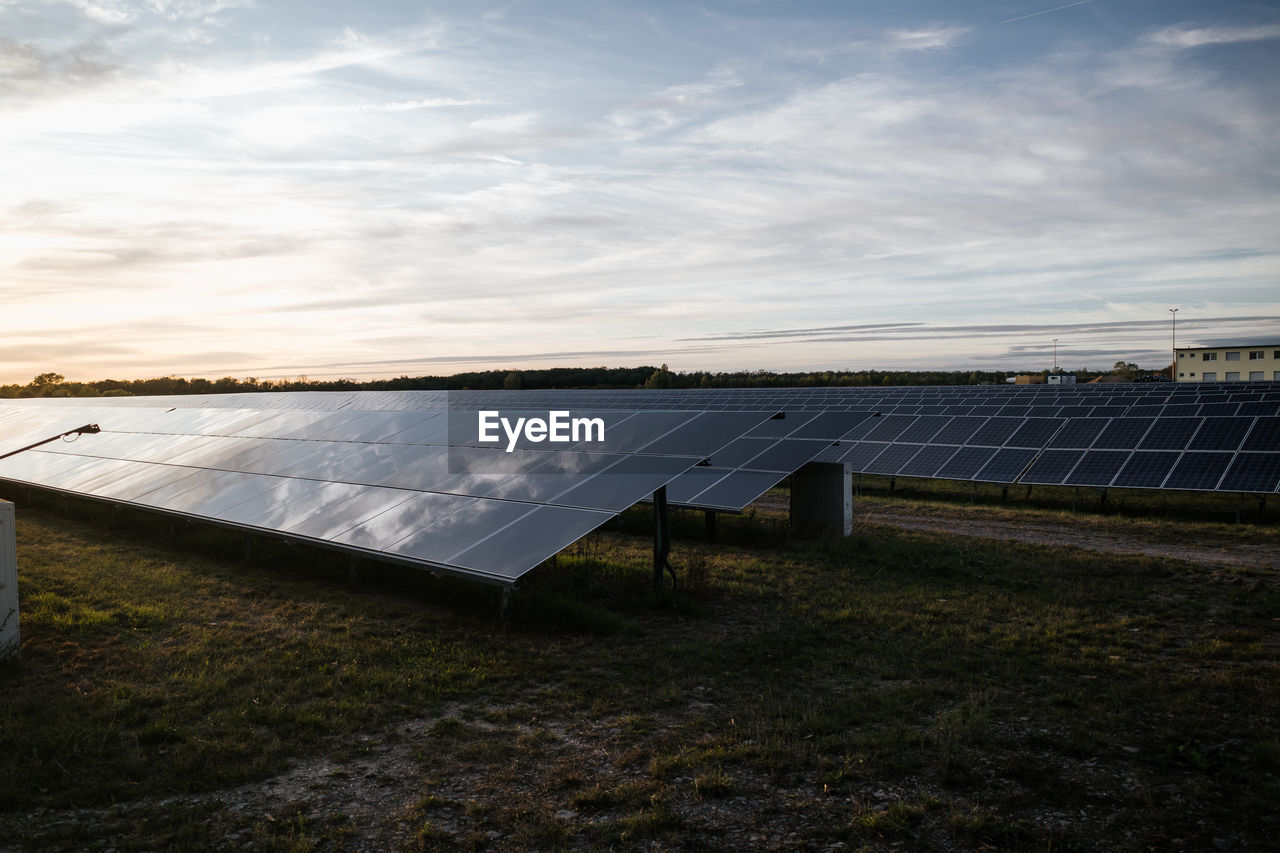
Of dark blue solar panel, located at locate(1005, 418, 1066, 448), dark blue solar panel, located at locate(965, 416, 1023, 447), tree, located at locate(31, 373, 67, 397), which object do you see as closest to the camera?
dark blue solar panel, located at locate(1005, 418, 1066, 448)

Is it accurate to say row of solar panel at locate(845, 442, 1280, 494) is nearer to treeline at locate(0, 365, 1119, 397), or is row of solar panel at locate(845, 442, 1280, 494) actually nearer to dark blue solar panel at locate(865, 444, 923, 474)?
dark blue solar panel at locate(865, 444, 923, 474)

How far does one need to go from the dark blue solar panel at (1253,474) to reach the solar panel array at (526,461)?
0.16 ft

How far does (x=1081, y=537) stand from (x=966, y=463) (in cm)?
630

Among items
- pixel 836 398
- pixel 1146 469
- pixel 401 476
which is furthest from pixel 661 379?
pixel 401 476

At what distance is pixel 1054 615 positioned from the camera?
38.2 feet

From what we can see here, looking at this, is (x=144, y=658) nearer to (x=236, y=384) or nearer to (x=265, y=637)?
(x=265, y=637)

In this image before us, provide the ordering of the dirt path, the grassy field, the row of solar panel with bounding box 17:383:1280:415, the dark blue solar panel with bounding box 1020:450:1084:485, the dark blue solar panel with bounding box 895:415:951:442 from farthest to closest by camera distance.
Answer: the row of solar panel with bounding box 17:383:1280:415 → the dark blue solar panel with bounding box 895:415:951:442 → the dark blue solar panel with bounding box 1020:450:1084:485 → the dirt path → the grassy field

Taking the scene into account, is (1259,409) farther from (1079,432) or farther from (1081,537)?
(1081,537)

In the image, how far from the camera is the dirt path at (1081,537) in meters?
15.8

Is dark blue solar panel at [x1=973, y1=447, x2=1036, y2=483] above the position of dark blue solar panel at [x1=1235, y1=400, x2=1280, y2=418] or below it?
below

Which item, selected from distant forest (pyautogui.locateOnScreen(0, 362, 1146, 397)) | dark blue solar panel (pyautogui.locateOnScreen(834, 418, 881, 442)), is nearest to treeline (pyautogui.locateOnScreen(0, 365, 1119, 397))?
distant forest (pyautogui.locateOnScreen(0, 362, 1146, 397))

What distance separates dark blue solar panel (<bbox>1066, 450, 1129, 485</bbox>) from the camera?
21047 millimetres

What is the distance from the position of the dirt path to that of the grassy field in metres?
1.58

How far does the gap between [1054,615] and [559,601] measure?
7.74m
